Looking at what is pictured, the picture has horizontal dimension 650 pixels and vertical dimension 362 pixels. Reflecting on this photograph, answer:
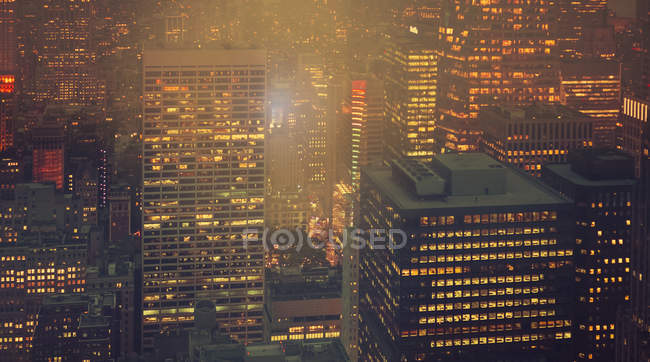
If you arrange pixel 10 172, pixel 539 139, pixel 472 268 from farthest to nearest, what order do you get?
1. pixel 10 172
2. pixel 539 139
3. pixel 472 268

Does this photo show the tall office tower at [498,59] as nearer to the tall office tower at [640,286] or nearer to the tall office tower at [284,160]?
Result: the tall office tower at [284,160]

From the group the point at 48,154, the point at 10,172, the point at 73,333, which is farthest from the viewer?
the point at 48,154

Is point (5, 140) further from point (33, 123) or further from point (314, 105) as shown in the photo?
point (314, 105)

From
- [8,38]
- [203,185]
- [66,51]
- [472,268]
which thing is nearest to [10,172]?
[203,185]

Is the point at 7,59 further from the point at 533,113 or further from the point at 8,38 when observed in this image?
the point at 533,113

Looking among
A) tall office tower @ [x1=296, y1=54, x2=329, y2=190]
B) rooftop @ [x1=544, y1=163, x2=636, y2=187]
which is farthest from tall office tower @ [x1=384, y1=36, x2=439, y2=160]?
rooftop @ [x1=544, y1=163, x2=636, y2=187]

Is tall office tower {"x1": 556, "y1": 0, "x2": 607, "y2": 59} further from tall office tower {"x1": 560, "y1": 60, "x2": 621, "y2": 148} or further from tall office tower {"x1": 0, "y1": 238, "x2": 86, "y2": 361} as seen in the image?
tall office tower {"x1": 0, "y1": 238, "x2": 86, "y2": 361}

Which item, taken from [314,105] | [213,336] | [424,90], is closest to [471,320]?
[213,336]
